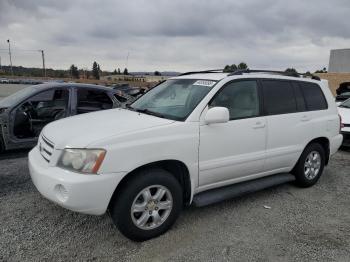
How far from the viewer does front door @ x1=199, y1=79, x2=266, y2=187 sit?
3.77m

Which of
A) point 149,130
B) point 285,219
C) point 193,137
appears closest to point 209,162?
point 193,137

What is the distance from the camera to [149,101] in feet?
14.6

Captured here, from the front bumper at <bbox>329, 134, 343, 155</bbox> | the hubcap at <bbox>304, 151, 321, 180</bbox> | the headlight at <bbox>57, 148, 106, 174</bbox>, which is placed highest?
the headlight at <bbox>57, 148, 106, 174</bbox>

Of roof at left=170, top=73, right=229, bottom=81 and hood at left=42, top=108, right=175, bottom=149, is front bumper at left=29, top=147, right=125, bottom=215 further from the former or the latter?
roof at left=170, top=73, right=229, bottom=81

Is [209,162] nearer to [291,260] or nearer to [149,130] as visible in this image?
[149,130]

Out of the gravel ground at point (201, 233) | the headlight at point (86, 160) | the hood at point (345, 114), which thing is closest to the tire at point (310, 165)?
the gravel ground at point (201, 233)

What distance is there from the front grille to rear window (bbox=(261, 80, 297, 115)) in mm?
2724

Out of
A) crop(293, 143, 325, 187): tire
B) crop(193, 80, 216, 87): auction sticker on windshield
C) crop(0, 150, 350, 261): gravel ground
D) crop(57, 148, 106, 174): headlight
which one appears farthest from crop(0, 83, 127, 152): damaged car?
crop(293, 143, 325, 187): tire

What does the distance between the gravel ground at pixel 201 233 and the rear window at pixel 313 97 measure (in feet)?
4.63

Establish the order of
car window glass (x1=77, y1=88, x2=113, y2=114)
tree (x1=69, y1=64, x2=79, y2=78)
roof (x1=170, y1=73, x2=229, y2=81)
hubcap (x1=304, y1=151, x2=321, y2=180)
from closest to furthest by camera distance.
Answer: roof (x1=170, y1=73, x2=229, y2=81) → hubcap (x1=304, y1=151, x2=321, y2=180) → car window glass (x1=77, y1=88, x2=113, y2=114) → tree (x1=69, y1=64, x2=79, y2=78)

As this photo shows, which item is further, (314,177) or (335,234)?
(314,177)

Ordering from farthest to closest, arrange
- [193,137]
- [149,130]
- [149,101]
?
[149,101] → [193,137] → [149,130]

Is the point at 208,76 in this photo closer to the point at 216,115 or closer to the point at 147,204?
the point at 216,115

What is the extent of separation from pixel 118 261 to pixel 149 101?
7.03 ft
